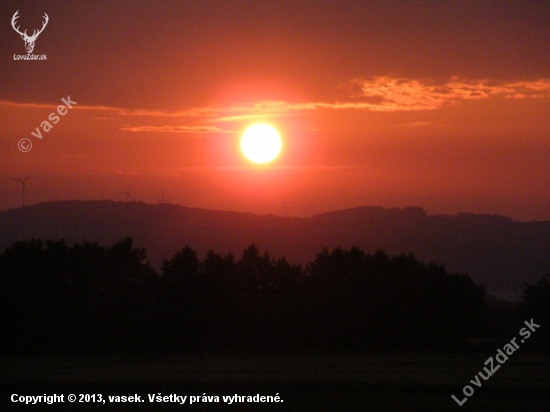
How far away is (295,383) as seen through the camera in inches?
1447

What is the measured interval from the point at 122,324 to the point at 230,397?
36116 mm

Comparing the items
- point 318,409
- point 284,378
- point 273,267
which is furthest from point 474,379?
point 273,267

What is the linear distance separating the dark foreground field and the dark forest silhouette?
1342cm

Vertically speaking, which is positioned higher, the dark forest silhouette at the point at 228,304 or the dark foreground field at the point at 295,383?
the dark forest silhouette at the point at 228,304

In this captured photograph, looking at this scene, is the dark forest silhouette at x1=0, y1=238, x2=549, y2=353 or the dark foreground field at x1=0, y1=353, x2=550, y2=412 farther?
the dark forest silhouette at x1=0, y1=238, x2=549, y2=353

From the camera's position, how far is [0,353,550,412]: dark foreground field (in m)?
31.2

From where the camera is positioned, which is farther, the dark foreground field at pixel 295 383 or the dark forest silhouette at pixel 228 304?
the dark forest silhouette at pixel 228 304

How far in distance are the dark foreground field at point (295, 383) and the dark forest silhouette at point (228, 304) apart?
1342cm

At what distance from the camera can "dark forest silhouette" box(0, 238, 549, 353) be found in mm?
65562

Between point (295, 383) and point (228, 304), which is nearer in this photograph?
point (295, 383)

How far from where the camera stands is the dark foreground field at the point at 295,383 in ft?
103

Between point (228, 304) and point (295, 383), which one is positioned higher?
point (228, 304)

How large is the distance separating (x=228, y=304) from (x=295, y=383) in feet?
108

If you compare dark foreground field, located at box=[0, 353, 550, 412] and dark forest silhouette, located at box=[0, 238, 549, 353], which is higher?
dark forest silhouette, located at box=[0, 238, 549, 353]
